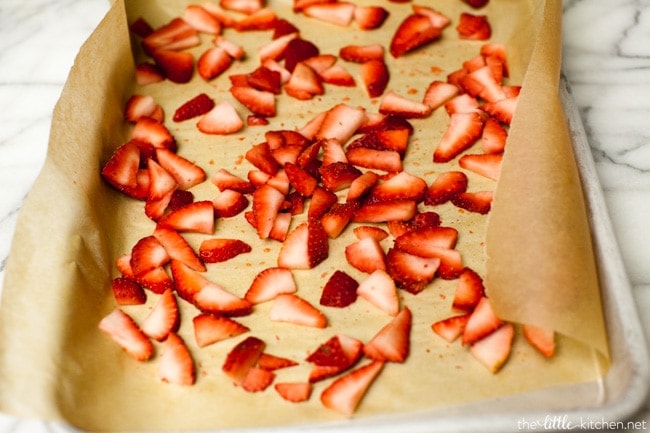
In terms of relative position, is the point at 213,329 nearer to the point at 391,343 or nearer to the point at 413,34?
the point at 391,343

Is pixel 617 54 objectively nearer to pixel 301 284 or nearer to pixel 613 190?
pixel 613 190

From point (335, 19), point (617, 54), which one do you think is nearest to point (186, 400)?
point (335, 19)

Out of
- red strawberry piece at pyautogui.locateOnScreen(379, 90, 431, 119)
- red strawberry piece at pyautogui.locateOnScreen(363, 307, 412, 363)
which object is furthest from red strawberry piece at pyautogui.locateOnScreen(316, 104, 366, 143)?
red strawberry piece at pyautogui.locateOnScreen(363, 307, 412, 363)

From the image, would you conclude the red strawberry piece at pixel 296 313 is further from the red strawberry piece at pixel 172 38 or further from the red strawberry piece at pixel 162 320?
the red strawberry piece at pixel 172 38

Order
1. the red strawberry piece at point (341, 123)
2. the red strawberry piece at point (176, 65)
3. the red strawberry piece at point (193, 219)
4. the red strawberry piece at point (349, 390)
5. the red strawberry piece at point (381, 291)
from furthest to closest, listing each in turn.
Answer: the red strawberry piece at point (176, 65) < the red strawberry piece at point (341, 123) < the red strawberry piece at point (193, 219) < the red strawberry piece at point (381, 291) < the red strawberry piece at point (349, 390)

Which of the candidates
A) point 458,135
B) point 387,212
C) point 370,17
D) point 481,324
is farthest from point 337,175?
point 370,17

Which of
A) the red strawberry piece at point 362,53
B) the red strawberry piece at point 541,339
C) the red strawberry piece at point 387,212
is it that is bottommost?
the red strawberry piece at point 541,339

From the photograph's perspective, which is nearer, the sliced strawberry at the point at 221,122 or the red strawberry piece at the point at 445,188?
the red strawberry piece at the point at 445,188

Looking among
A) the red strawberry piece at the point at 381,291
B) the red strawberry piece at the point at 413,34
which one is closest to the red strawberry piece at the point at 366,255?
the red strawberry piece at the point at 381,291
